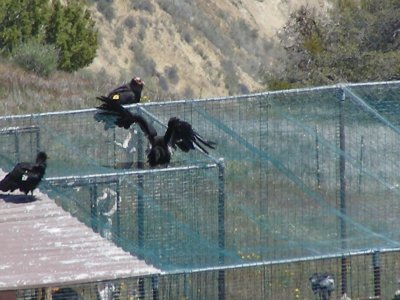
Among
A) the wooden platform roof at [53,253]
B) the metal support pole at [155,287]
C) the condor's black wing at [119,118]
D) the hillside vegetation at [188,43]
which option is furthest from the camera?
the hillside vegetation at [188,43]

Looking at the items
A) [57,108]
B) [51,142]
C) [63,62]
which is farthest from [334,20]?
[51,142]

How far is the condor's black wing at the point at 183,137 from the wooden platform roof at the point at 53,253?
1826 mm

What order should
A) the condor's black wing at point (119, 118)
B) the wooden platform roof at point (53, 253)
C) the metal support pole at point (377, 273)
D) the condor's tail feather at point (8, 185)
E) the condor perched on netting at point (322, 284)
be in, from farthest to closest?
the condor's black wing at point (119, 118)
the condor's tail feather at point (8, 185)
the metal support pole at point (377, 273)
the condor perched on netting at point (322, 284)
the wooden platform roof at point (53, 253)

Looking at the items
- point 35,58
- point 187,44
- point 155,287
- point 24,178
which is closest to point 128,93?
point 24,178

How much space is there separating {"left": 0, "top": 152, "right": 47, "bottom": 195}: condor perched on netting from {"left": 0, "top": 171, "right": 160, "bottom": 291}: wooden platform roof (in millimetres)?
313

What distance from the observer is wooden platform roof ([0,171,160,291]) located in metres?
7.60

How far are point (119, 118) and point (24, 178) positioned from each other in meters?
1.99

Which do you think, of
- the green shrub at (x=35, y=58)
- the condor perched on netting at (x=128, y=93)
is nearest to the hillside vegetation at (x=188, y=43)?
the green shrub at (x=35, y=58)

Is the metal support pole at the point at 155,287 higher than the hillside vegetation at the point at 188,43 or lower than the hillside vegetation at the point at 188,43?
lower

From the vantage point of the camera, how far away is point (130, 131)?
40.2ft

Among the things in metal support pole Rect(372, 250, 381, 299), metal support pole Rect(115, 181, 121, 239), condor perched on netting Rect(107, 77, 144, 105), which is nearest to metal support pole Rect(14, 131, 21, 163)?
metal support pole Rect(115, 181, 121, 239)

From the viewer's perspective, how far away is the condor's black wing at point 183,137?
11352mm

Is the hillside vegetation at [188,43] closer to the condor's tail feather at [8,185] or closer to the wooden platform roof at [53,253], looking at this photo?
the condor's tail feather at [8,185]

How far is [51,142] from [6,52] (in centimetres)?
1778
